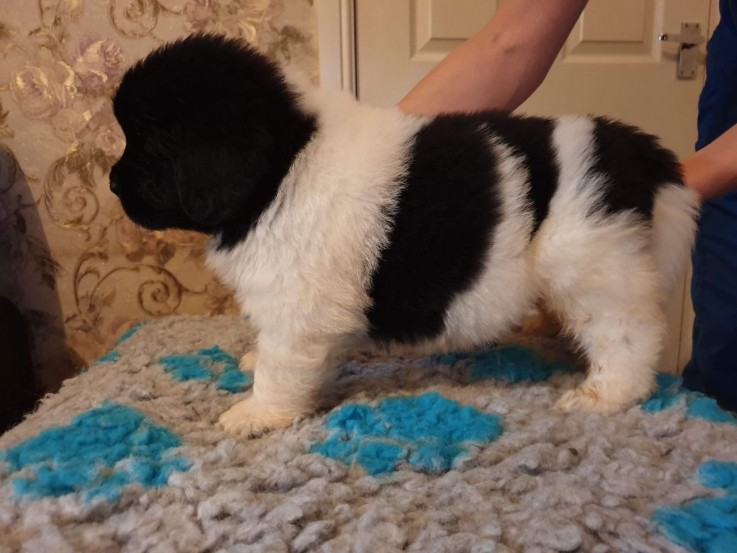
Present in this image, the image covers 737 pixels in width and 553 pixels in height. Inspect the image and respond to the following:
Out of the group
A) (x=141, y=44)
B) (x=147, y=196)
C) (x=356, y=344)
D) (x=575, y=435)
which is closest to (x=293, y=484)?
(x=356, y=344)

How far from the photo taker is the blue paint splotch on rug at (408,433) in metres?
1.10

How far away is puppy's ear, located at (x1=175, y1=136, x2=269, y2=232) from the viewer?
117 cm

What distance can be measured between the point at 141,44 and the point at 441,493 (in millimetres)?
2245

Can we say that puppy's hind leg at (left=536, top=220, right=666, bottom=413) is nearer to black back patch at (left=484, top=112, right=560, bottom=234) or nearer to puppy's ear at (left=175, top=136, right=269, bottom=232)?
black back patch at (left=484, top=112, right=560, bottom=234)

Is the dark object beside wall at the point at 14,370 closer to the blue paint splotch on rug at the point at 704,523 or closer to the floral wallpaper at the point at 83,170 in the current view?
the floral wallpaper at the point at 83,170

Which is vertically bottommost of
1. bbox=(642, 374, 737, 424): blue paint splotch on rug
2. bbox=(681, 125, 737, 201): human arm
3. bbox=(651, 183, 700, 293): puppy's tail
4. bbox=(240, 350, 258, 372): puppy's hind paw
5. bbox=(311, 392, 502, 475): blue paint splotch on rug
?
bbox=(240, 350, 258, 372): puppy's hind paw

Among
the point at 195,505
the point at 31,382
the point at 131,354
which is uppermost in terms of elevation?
the point at 195,505

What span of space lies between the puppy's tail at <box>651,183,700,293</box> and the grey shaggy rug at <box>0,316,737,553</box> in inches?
11.4

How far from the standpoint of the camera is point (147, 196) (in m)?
1.28

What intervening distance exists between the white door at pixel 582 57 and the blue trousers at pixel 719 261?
36.1 inches

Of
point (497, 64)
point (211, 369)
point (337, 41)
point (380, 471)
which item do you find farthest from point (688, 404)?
point (337, 41)

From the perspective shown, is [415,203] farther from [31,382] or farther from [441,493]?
[31,382]

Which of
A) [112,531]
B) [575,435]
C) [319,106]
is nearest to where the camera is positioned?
[112,531]

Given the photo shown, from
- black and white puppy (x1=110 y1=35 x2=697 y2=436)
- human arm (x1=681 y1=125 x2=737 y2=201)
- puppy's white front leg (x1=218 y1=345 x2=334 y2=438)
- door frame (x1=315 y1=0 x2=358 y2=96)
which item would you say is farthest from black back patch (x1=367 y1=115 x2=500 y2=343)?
door frame (x1=315 y1=0 x2=358 y2=96)
